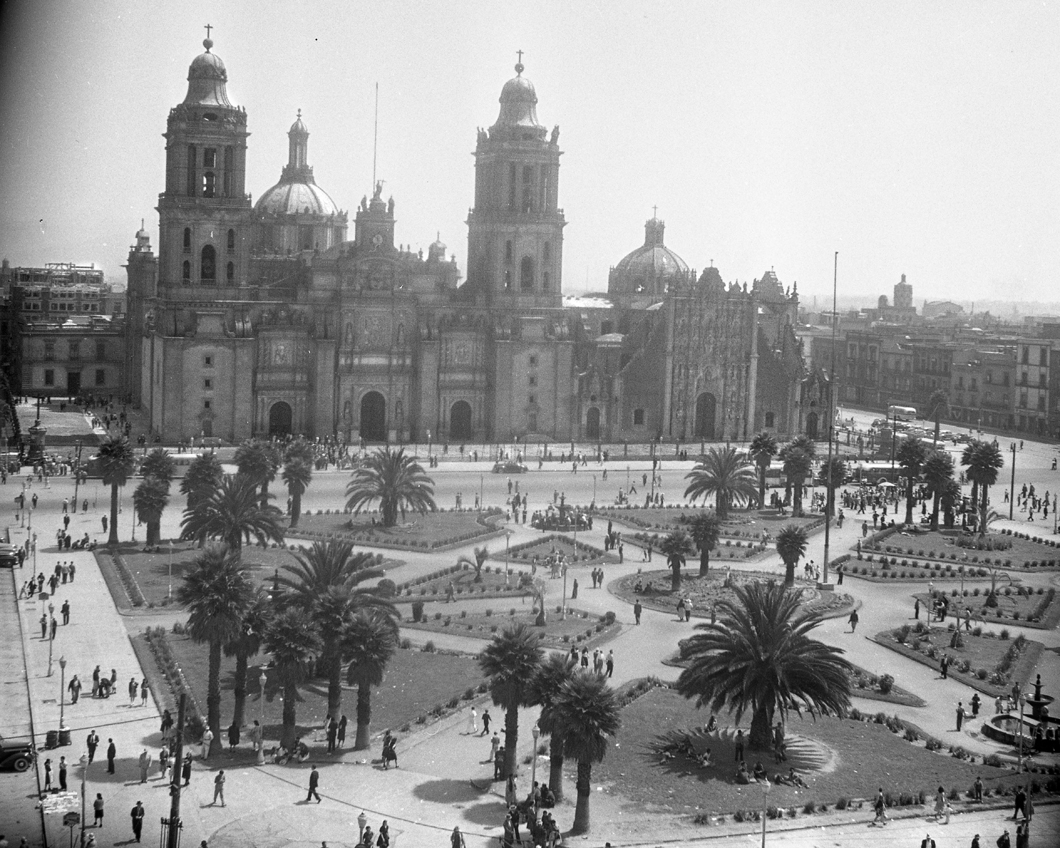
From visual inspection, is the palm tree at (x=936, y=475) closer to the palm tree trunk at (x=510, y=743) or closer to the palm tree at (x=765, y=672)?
the palm tree at (x=765, y=672)

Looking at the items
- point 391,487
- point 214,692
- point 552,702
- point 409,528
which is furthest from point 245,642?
point 409,528

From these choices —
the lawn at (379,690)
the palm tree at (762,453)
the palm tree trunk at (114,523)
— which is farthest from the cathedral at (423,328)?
the lawn at (379,690)

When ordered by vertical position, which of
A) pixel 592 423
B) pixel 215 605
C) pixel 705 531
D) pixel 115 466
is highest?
pixel 592 423

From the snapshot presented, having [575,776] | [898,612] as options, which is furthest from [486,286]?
[575,776]

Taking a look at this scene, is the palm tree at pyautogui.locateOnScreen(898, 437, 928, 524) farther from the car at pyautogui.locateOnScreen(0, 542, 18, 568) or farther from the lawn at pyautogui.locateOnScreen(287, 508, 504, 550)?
the car at pyautogui.locateOnScreen(0, 542, 18, 568)

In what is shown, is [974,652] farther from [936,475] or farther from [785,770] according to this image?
[936,475]

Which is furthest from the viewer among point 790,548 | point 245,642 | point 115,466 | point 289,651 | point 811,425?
point 811,425
